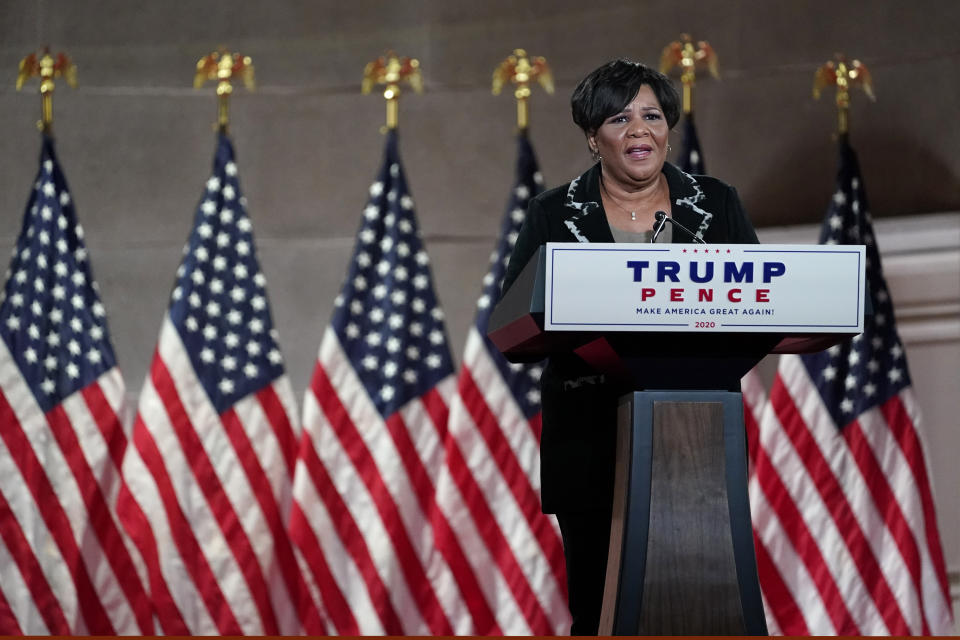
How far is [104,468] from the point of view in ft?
15.3

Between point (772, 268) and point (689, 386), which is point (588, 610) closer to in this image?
point (689, 386)

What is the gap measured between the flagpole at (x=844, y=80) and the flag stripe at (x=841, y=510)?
1.02 metres

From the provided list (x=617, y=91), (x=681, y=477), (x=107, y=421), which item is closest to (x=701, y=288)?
(x=681, y=477)

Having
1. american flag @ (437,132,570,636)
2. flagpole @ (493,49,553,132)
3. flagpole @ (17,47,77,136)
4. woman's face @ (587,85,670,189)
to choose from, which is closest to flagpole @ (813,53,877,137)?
flagpole @ (493,49,553,132)

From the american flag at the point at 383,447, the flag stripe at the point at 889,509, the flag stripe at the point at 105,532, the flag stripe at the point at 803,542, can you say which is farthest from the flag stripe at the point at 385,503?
the flag stripe at the point at 889,509

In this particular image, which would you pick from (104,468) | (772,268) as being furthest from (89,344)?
(772,268)

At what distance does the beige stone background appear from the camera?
5293 mm

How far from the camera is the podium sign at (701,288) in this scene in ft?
6.13

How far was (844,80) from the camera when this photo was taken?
462 cm

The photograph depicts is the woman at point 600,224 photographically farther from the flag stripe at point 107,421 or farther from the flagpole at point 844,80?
the flag stripe at point 107,421

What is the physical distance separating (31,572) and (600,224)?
10.3ft

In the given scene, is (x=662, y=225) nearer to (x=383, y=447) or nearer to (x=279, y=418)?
(x=383, y=447)

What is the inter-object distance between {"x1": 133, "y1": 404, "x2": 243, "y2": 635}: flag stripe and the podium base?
282cm

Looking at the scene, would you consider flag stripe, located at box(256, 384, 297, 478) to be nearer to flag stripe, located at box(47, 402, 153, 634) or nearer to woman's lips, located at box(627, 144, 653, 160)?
flag stripe, located at box(47, 402, 153, 634)
